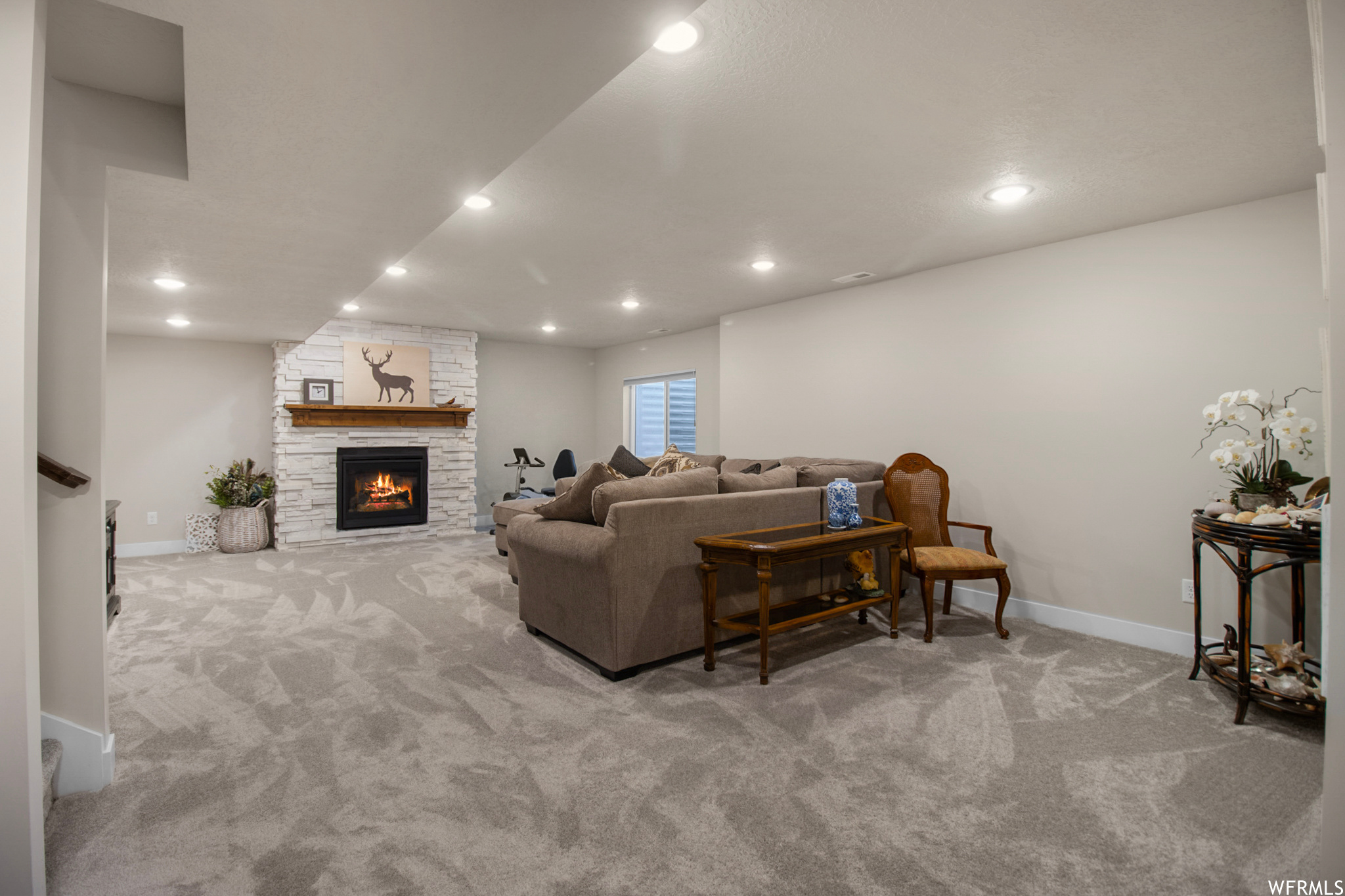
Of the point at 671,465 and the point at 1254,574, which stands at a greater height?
the point at 671,465

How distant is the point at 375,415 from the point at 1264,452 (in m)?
6.94

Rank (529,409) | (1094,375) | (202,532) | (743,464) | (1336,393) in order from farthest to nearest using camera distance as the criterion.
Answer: (529,409)
(202,532)
(743,464)
(1094,375)
(1336,393)

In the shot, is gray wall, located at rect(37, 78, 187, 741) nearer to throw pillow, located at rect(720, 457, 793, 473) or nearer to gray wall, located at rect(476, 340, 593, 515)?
throw pillow, located at rect(720, 457, 793, 473)

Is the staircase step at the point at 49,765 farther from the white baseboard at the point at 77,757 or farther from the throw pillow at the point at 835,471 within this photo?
the throw pillow at the point at 835,471

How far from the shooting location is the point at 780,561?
9.43ft

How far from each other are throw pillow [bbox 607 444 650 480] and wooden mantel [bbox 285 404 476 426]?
3.65 meters

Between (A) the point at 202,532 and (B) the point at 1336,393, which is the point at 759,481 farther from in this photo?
(A) the point at 202,532

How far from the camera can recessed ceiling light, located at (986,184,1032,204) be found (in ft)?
9.55

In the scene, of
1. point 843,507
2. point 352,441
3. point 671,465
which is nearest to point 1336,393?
point 843,507

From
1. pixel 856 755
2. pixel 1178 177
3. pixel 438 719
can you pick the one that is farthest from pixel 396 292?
pixel 1178 177

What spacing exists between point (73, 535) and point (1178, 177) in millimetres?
4539

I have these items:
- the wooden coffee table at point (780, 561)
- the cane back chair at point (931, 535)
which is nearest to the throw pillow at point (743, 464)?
the cane back chair at point (931, 535)

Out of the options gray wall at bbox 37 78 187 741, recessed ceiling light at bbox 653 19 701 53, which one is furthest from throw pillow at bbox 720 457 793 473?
gray wall at bbox 37 78 187 741

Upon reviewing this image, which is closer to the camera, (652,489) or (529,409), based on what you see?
(652,489)
